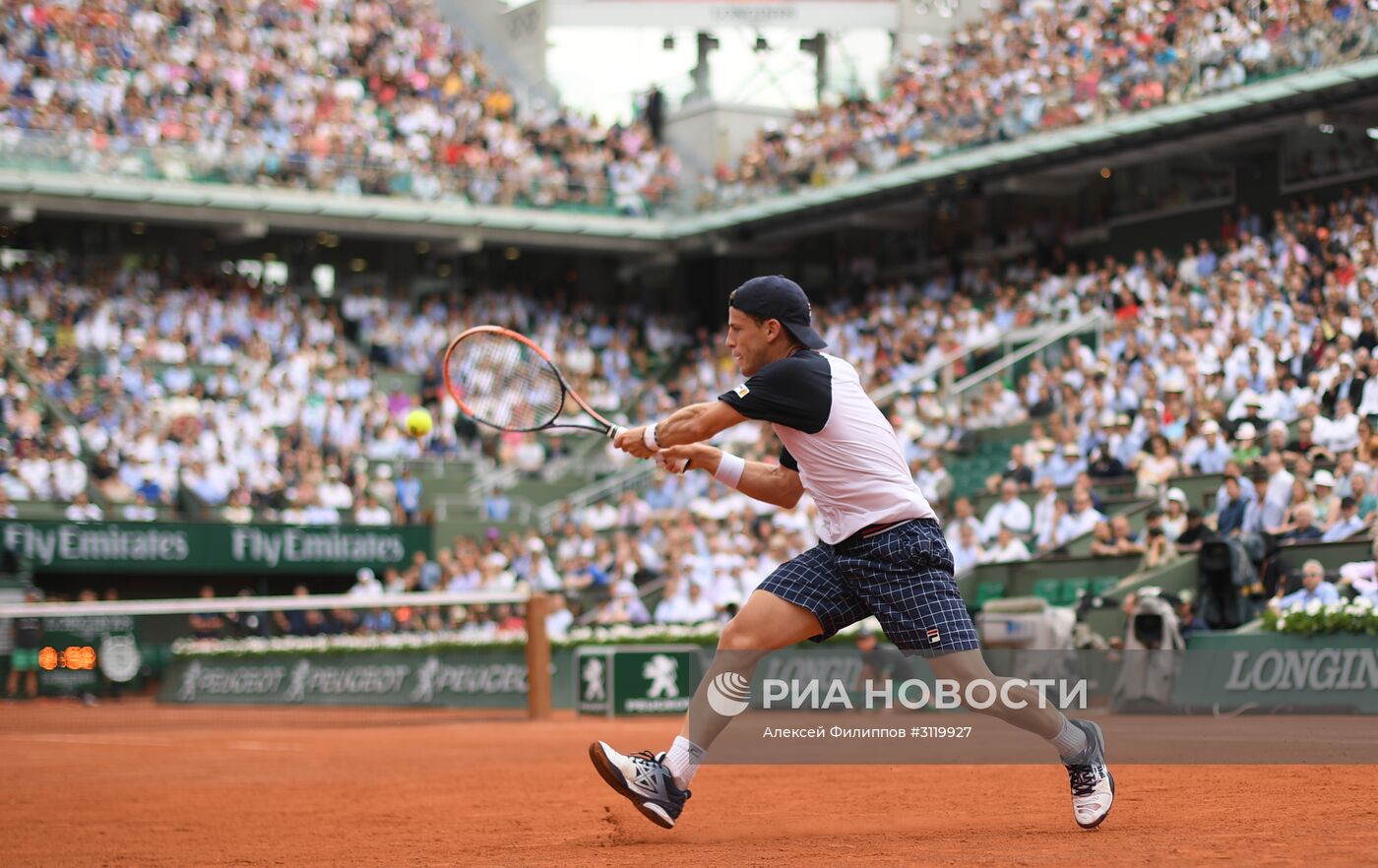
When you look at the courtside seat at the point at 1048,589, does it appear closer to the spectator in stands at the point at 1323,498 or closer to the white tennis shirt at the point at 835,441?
the spectator in stands at the point at 1323,498

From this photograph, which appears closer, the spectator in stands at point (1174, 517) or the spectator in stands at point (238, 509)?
the spectator in stands at point (1174, 517)

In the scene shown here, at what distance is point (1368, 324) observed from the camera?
18.1 metres

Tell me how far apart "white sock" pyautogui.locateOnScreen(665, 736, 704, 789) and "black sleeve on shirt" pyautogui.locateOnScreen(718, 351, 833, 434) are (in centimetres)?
133

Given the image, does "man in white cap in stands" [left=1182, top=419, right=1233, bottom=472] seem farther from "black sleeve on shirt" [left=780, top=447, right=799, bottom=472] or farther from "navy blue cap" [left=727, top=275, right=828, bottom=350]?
"navy blue cap" [left=727, top=275, right=828, bottom=350]

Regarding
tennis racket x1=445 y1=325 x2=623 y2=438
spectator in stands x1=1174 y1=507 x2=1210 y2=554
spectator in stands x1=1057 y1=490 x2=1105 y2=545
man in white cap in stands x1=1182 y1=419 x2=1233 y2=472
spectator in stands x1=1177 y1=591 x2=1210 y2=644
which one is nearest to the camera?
tennis racket x1=445 y1=325 x2=623 y2=438

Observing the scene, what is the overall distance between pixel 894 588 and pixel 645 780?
48.5 inches

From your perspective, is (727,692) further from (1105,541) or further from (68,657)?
(68,657)

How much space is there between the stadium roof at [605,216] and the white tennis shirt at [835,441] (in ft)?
56.2

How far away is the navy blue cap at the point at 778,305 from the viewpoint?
6480mm

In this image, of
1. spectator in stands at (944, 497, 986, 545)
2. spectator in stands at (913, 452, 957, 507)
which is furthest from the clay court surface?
spectator in stands at (913, 452, 957, 507)

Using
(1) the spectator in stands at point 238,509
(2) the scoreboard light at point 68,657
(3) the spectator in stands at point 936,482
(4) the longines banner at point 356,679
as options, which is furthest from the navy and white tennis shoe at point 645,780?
(1) the spectator in stands at point 238,509

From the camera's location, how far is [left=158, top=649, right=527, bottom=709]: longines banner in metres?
19.3

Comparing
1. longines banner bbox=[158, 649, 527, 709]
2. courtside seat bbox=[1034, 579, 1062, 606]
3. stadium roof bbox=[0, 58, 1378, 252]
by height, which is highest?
stadium roof bbox=[0, 58, 1378, 252]

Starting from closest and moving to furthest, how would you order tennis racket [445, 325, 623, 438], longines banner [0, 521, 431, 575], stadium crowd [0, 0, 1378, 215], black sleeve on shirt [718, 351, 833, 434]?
1. black sleeve on shirt [718, 351, 833, 434]
2. tennis racket [445, 325, 623, 438]
3. longines banner [0, 521, 431, 575]
4. stadium crowd [0, 0, 1378, 215]
